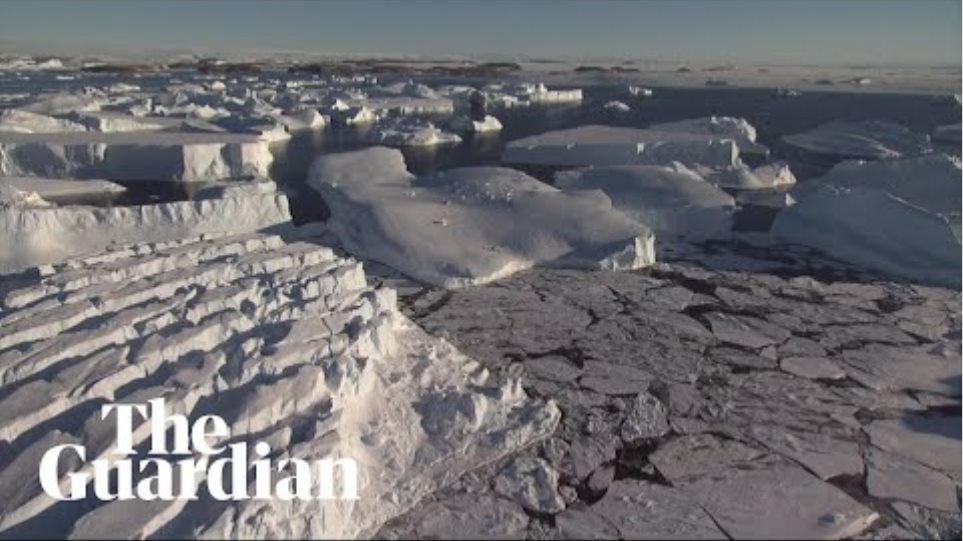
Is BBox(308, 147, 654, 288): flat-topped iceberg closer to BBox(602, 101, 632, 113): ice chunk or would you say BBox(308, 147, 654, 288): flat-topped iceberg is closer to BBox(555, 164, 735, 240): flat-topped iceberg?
BBox(555, 164, 735, 240): flat-topped iceberg

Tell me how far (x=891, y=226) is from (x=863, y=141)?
9.88 meters

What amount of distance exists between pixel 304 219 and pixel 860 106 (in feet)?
81.7

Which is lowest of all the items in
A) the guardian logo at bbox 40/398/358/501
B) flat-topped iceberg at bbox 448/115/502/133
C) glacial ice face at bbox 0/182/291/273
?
the guardian logo at bbox 40/398/358/501

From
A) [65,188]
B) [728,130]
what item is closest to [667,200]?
[65,188]

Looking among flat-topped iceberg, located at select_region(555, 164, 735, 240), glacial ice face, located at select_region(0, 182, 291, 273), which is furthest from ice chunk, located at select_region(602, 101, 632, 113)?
glacial ice face, located at select_region(0, 182, 291, 273)

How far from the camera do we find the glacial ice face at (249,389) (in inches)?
144

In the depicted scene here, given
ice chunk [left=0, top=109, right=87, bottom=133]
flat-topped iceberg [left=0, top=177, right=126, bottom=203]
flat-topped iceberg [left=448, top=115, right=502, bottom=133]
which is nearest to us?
flat-topped iceberg [left=0, top=177, right=126, bottom=203]

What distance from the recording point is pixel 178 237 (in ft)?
28.8

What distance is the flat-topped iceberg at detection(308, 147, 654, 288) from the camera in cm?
803

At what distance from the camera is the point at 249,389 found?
Result: 456cm

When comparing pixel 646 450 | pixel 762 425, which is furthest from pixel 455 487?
pixel 762 425

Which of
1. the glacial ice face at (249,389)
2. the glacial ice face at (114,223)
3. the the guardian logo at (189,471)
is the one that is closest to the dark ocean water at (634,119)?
the glacial ice face at (114,223)

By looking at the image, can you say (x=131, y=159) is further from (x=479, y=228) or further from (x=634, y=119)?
(x=634, y=119)

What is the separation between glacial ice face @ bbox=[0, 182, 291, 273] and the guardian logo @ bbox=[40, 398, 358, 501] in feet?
15.1
